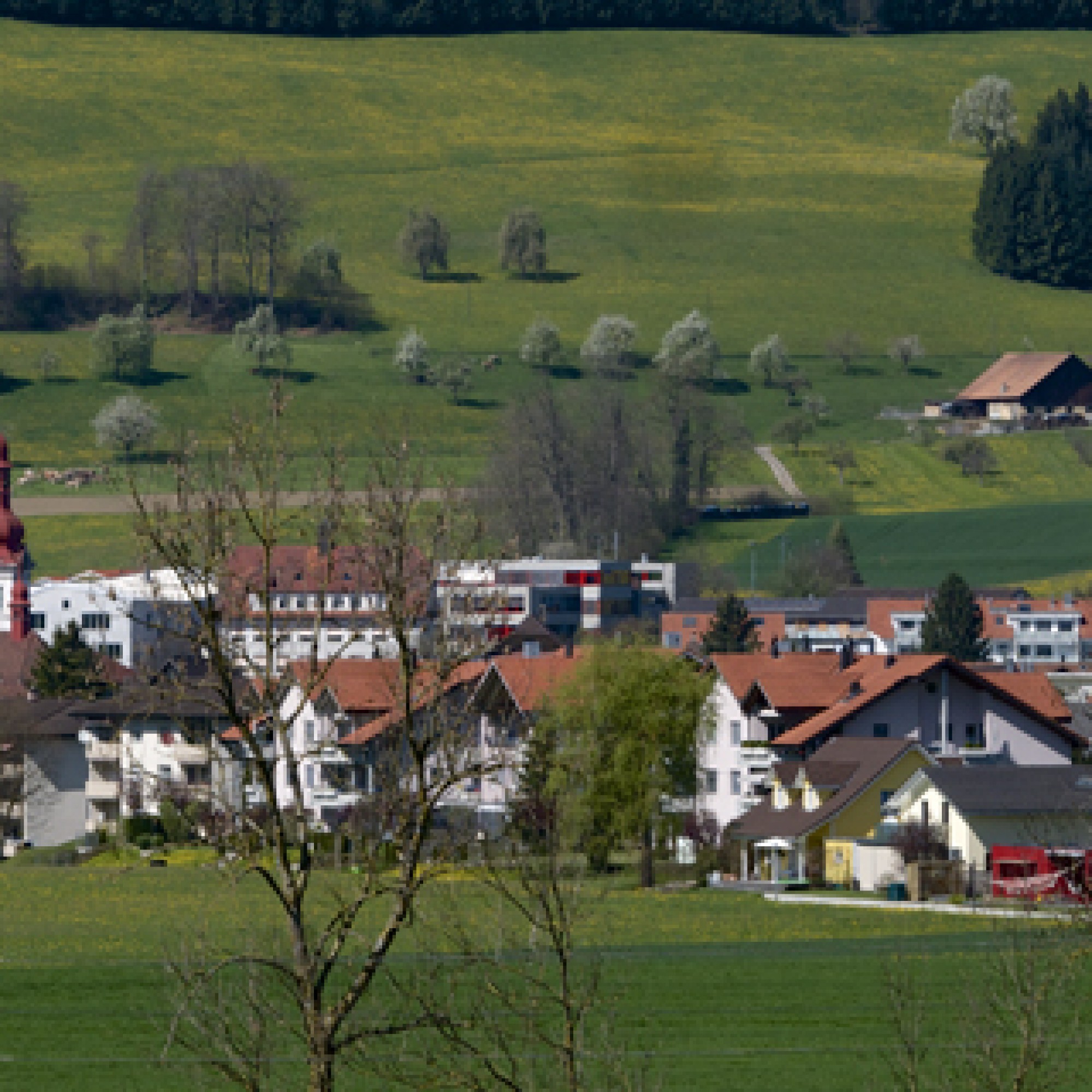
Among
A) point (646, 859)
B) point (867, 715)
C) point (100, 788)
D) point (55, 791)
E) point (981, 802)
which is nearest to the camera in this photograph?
point (981, 802)

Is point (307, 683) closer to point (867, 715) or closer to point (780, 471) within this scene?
point (867, 715)

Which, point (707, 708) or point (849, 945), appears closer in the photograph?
point (849, 945)

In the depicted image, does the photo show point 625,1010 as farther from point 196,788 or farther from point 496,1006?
point 196,788

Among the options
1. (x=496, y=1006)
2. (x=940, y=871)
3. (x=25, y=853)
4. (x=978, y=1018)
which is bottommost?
(x=25, y=853)

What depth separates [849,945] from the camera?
157 ft

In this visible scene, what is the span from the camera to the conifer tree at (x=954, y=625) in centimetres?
13062

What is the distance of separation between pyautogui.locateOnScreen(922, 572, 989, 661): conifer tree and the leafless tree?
4530 inches

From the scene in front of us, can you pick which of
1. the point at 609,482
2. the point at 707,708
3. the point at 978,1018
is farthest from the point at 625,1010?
the point at 609,482

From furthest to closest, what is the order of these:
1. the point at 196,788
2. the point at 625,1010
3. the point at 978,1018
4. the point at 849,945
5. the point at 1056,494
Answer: the point at 1056,494 < the point at 849,945 < the point at 625,1010 < the point at 978,1018 < the point at 196,788

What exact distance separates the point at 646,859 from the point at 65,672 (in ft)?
185

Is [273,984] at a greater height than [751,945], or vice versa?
[273,984]

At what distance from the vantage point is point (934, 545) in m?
171

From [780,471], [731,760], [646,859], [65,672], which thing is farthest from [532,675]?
[780,471]

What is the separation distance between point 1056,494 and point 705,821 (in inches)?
4403
